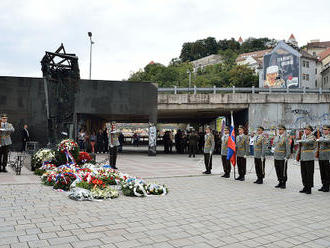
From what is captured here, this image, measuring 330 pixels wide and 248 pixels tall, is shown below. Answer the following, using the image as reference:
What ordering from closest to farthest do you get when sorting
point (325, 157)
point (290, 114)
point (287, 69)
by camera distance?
point (325, 157), point (290, 114), point (287, 69)

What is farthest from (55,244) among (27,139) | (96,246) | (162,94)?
(162,94)

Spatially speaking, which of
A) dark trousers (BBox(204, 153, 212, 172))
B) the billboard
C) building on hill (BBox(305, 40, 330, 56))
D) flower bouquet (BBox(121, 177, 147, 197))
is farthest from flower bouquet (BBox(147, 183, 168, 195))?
building on hill (BBox(305, 40, 330, 56))

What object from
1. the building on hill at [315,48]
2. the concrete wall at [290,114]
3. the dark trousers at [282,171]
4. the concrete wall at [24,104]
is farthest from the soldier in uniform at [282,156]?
the building on hill at [315,48]

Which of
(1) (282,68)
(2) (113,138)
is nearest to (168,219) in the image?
(2) (113,138)

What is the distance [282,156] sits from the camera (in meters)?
9.07

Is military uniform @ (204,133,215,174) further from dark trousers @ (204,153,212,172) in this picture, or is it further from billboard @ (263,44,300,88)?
billboard @ (263,44,300,88)

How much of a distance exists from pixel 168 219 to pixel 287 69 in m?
64.3

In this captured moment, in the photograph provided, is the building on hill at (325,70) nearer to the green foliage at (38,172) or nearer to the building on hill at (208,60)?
the building on hill at (208,60)

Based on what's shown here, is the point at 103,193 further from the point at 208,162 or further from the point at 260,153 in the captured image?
the point at 208,162

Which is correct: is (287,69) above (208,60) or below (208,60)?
below

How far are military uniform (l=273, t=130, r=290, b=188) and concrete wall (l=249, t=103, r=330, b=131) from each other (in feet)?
43.2

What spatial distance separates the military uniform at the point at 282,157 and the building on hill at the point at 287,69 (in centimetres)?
5675

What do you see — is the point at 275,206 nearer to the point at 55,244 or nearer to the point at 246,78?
the point at 55,244

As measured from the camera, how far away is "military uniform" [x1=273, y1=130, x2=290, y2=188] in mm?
8891
